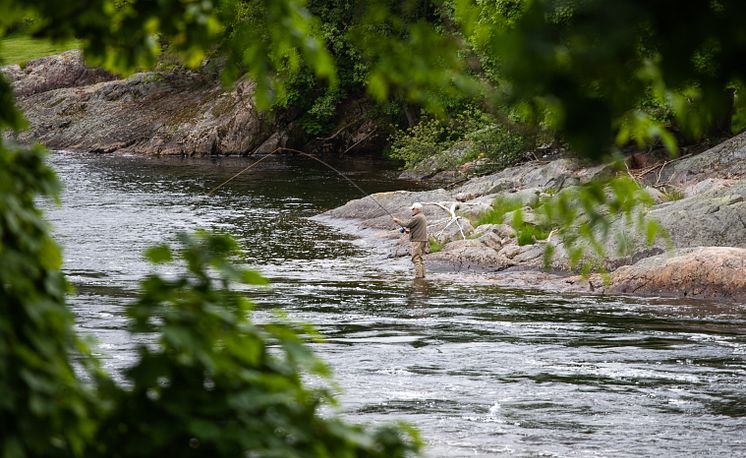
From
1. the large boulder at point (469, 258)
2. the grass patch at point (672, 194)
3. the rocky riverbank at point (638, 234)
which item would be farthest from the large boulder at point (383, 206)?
the grass patch at point (672, 194)

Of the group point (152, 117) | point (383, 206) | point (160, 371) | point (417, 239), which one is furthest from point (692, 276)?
point (152, 117)

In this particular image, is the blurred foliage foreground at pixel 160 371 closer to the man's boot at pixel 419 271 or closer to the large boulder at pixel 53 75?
the man's boot at pixel 419 271

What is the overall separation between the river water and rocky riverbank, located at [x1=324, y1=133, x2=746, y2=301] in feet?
2.89

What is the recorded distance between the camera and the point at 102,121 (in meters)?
60.5

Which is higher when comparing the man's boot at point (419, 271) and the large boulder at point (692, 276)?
the large boulder at point (692, 276)

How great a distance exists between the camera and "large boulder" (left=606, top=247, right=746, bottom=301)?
19.0 meters

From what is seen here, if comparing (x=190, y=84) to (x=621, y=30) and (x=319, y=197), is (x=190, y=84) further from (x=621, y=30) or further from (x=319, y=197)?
(x=621, y=30)

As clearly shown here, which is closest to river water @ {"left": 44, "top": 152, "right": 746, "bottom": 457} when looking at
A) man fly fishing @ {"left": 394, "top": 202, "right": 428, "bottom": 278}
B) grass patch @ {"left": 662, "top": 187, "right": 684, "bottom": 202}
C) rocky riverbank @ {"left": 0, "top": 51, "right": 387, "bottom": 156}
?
man fly fishing @ {"left": 394, "top": 202, "right": 428, "bottom": 278}

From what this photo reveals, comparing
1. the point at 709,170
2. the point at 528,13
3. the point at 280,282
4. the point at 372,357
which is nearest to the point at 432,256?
the point at 280,282

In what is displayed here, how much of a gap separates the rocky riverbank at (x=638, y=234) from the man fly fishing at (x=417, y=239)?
90 cm

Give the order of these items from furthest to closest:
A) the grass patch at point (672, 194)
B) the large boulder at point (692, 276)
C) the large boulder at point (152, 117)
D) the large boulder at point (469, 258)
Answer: the large boulder at point (152, 117)
the grass patch at point (672, 194)
the large boulder at point (469, 258)
the large boulder at point (692, 276)

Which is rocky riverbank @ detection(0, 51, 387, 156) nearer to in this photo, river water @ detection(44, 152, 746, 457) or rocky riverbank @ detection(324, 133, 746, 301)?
rocky riverbank @ detection(324, 133, 746, 301)

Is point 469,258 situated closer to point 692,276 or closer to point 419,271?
point 419,271

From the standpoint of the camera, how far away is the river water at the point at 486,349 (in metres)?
10.9
